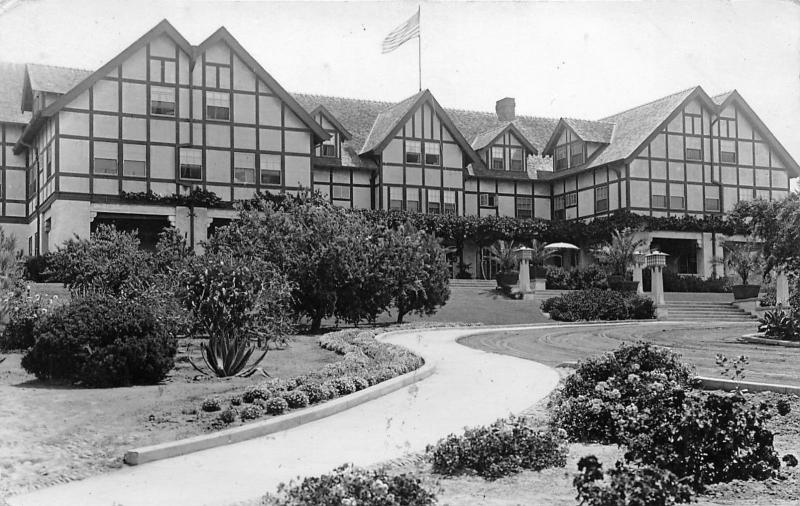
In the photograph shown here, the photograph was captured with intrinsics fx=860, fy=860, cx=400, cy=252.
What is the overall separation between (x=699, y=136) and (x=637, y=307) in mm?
18281

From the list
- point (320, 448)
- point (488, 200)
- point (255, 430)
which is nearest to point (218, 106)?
point (488, 200)

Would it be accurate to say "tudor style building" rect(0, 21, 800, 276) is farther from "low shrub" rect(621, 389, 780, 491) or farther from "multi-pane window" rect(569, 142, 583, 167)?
"low shrub" rect(621, 389, 780, 491)

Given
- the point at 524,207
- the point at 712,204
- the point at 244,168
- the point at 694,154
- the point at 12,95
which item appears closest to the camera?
the point at 244,168

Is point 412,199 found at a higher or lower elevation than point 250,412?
higher

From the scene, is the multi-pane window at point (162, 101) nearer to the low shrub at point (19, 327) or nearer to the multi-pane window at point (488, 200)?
the multi-pane window at point (488, 200)

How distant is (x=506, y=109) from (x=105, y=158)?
88.3 feet

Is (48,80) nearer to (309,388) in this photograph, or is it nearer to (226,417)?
(309,388)

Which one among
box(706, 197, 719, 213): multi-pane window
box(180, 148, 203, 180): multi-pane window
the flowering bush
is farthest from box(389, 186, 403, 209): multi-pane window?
the flowering bush

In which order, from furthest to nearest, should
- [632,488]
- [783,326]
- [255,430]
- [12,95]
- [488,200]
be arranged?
[488,200]
[12,95]
[783,326]
[255,430]
[632,488]

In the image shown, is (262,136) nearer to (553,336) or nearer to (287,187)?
(287,187)

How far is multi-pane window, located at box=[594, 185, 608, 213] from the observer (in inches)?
1919

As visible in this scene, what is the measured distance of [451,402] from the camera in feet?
38.5

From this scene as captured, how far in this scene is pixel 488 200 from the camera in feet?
164

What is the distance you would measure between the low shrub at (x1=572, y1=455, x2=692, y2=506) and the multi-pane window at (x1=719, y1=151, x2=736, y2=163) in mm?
46525
